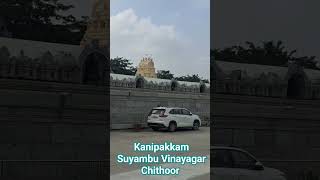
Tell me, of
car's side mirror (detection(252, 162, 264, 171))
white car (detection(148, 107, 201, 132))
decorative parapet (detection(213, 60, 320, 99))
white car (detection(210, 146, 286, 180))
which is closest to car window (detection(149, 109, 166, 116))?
white car (detection(148, 107, 201, 132))

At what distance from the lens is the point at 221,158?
4.27 m

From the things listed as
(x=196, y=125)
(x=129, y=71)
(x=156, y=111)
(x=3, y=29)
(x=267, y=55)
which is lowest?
(x=196, y=125)

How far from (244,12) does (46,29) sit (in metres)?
1.74

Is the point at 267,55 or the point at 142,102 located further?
the point at 267,55

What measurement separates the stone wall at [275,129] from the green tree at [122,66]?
0.91m

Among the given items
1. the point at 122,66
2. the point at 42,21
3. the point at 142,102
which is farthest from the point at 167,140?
the point at 42,21

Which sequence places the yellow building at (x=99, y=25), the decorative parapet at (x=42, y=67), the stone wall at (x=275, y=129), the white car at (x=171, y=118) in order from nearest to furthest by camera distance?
the white car at (x=171, y=118) < the yellow building at (x=99, y=25) < the decorative parapet at (x=42, y=67) < the stone wall at (x=275, y=129)

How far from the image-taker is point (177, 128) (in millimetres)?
3965

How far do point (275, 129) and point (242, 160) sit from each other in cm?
46

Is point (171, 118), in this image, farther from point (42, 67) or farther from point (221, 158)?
point (42, 67)

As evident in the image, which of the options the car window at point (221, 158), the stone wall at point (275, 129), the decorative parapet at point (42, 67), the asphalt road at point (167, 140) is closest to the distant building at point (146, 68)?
the asphalt road at point (167, 140)

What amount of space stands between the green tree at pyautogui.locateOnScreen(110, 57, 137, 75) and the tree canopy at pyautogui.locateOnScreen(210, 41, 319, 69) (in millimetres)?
942

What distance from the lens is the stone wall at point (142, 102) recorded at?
3969 mm

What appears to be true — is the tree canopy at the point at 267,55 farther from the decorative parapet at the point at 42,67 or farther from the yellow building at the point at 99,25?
the decorative parapet at the point at 42,67
